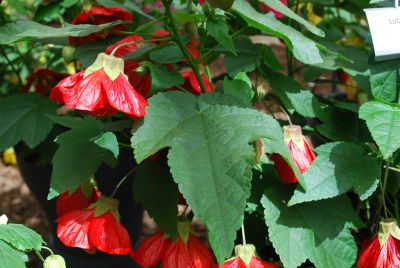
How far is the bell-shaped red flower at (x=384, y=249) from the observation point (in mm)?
794

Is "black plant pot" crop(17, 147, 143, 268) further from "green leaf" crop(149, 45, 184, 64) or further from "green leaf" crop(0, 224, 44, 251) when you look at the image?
"green leaf" crop(0, 224, 44, 251)

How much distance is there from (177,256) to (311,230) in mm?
184

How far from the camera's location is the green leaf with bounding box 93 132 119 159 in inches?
32.9

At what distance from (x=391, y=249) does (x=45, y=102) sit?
0.71 meters

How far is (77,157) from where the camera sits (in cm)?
85

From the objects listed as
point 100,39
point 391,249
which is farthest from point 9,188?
point 391,249

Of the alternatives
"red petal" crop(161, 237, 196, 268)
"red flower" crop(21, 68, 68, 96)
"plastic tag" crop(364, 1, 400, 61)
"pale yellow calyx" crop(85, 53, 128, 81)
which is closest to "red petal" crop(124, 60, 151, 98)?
"pale yellow calyx" crop(85, 53, 128, 81)

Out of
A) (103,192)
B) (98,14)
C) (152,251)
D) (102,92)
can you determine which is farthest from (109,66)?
(103,192)

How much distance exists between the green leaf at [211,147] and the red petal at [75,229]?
7.4 inches

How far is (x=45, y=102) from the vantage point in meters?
1.19

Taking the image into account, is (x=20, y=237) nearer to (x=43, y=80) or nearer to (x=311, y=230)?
(x=311, y=230)

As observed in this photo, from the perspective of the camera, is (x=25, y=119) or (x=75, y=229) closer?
(x=75, y=229)

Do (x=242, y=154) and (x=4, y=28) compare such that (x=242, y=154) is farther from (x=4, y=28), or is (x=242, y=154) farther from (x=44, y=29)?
(x=4, y=28)

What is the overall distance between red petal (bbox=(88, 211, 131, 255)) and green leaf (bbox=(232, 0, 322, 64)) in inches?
12.7
